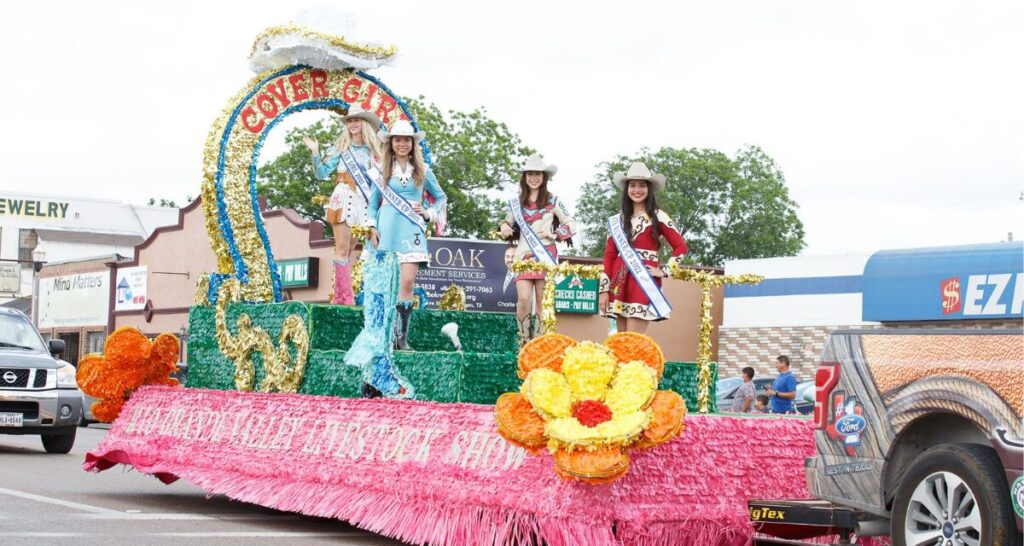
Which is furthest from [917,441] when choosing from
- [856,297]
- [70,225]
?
[70,225]

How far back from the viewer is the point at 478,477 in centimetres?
773

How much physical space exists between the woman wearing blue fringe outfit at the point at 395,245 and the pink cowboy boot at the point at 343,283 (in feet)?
5.01

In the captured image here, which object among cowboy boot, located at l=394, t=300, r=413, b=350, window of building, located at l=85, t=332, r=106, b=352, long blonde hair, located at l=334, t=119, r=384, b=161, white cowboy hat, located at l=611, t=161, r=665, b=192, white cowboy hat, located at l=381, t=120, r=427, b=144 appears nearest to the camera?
white cowboy hat, located at l=611, t=161, r=665, b=192

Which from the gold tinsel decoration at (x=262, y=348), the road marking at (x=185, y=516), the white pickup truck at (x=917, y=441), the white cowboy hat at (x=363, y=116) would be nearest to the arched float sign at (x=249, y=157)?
the gold tinsel decoration at (x=262, y=348)

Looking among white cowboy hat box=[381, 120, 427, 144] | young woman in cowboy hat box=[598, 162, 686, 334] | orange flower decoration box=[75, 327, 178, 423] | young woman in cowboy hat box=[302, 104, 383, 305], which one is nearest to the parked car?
orange flower decoration box=[75, 327, 178, 423]

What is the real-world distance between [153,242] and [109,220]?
23.5 metres

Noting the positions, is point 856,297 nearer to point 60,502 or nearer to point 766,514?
point 60,502

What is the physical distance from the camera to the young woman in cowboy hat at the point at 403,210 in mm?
9586

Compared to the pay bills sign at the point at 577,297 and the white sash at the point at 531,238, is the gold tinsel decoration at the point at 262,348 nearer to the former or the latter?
the white sash at the point at 531,238

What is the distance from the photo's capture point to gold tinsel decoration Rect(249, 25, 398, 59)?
37.0 ft

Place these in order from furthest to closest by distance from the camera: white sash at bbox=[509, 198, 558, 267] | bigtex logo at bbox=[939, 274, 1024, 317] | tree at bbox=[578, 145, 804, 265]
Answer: tree at bbox=[578, 145, 804, 265], bigtex logo at bbox=[939, 274, 1024, 317], white sash at bbox=[509, 198, 558, 267]

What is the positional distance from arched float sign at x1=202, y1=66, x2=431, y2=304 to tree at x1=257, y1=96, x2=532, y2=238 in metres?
31.8

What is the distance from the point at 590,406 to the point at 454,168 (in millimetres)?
38607

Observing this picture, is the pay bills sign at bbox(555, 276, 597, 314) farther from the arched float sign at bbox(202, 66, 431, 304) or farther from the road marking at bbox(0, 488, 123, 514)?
the road marking at bbox(0, 488, 123, 514)
